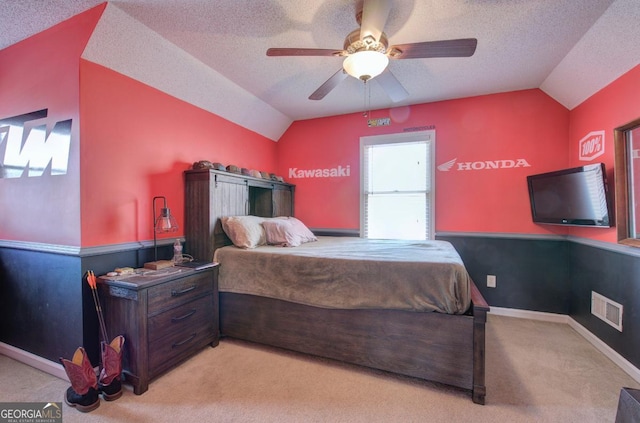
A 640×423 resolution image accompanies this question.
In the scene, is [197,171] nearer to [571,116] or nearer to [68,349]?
[68,349]

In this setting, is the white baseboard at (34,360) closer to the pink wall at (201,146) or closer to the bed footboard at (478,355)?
the pink wall at (201,146)

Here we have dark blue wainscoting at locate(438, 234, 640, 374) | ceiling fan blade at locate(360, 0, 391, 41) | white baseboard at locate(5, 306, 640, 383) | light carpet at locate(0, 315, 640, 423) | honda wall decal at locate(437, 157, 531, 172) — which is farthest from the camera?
honda wall decal at locate(437, 157, 531, 172)

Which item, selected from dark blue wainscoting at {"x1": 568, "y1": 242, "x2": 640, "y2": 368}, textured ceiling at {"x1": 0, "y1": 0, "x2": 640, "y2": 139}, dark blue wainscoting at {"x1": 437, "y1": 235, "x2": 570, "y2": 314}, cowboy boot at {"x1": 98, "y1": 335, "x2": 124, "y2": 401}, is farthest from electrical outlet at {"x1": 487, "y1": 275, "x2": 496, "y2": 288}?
cowboy boot at {"x1": 98, "y1": 335, "x2": 124, "y2": 401}

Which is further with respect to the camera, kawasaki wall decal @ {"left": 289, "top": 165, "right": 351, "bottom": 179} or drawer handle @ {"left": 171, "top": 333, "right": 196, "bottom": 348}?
kawasaki wall decal @ {"left": 289, "top": 165, "right": 351, "bottom": 179}

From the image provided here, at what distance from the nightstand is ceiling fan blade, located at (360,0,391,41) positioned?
217cm

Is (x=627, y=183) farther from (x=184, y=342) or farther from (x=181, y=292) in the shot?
(x=184, y=342)

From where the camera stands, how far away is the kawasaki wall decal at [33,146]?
196cm

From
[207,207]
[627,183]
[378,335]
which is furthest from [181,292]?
[627,183]

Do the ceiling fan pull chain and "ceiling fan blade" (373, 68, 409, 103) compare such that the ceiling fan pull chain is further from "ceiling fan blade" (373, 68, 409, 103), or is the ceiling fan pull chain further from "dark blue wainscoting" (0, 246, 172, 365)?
"dark blue wainscoting" (0, 246, 172, 365)

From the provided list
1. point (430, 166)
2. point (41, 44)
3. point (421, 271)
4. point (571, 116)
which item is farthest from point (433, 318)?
point (41, 44)

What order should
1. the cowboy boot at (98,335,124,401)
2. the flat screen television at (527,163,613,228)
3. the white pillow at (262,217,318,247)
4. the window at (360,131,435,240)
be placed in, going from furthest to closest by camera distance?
1. the window at (360,131,435,240)
2. the white pillow at (262,217,318,247)
3. the flat screen television at (527,163,613,228)
4. the cowboy boot at (98,335,124,401)

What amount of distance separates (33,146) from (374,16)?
280 centimetres

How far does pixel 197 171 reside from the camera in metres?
2.60

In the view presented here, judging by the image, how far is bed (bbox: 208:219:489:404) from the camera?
68.7 inches
